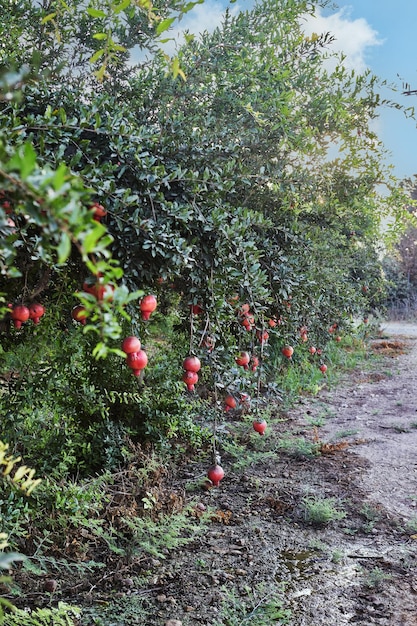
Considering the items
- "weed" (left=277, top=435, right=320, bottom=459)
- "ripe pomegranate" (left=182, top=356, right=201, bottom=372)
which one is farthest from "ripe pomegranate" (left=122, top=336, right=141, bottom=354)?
"weed" (left=277, top=435, right=320, bottom=459)

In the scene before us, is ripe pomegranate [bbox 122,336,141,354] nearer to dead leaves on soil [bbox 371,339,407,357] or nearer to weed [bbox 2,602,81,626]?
weed [bbox 2,602,81,626]

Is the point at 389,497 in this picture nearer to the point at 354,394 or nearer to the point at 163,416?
the point at 163,416

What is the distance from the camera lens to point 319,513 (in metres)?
3.00

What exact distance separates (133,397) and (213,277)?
51.8 inches

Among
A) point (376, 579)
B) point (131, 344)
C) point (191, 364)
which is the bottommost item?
point (376, 579)

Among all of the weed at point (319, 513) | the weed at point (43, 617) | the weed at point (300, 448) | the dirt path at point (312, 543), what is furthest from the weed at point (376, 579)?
the weed at point (300, 448)

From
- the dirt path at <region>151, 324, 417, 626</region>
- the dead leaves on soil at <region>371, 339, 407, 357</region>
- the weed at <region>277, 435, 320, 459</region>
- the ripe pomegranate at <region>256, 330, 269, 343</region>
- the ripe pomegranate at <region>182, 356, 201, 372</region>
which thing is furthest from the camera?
the dead leaves on soil at <region>371, 339, 407, 357</region>

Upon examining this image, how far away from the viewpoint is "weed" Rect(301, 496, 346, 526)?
3000 mm

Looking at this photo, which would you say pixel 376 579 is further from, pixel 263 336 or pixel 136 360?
pixel 136 360

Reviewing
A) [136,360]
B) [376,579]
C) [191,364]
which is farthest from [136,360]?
[376,579]

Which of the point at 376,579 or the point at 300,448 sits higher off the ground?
the point at 300,448

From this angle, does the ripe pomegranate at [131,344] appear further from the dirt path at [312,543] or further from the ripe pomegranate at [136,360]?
the dirt path at [312,543]

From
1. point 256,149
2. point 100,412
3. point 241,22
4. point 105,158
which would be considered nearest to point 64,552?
point 100,412

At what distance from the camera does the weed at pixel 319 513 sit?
300 cm
